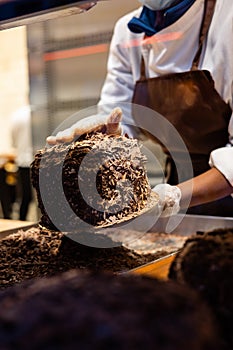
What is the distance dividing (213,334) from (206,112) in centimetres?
132

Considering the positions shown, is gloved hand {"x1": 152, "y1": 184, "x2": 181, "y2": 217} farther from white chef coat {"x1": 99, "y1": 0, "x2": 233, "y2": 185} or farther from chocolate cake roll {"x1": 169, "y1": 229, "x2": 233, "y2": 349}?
chocolate cake roll {"x1": 169, "y1": 229, "x2": 233, "y2": 349}

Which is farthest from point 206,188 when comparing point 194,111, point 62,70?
point 62,70

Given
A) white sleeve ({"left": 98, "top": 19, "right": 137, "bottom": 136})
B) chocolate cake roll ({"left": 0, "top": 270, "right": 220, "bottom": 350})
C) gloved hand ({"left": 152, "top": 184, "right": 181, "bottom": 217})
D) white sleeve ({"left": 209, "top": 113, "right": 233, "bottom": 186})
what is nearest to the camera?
chocolate cake roll ({"left": 0, "top": 270, "right": 220, "bottom": 350})

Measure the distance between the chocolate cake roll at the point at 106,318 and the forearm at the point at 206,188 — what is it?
3.19 feet

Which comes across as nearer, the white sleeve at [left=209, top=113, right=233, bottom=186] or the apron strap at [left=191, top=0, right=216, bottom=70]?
the white sleeve at [left=209, top=113, right=233, bottom=186]

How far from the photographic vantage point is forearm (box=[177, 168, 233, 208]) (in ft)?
4.30

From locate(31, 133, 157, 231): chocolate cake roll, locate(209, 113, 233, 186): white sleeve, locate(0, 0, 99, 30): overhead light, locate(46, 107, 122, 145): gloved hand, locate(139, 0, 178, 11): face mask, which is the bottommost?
locate(209, 113, 233, 186): white sleeve

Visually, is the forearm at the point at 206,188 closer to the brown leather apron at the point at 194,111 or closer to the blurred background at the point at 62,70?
the brown leather apron at the point at 194,111

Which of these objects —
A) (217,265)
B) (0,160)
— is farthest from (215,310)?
(0,160)

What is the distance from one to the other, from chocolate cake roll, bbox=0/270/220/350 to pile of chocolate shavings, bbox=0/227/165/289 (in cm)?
59

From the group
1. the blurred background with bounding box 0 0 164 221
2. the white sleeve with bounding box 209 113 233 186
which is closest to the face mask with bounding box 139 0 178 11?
the white sleeve with bounding box 209 113 233 186

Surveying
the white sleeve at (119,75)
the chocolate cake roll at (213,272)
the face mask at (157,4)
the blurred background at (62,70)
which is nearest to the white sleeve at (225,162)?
the face mask at (157,4)

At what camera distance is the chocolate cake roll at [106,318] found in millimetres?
276

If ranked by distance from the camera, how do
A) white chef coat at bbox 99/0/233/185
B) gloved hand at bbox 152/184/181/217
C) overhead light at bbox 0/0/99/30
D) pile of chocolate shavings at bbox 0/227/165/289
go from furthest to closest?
white chef coat at bbox 99/0/233/185 < gloved hand at bbox 152/184/181/217 < pile of chocolate shavings at bbox 0/227/165/289 < overhead light at bbox 0/0/99/30
